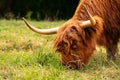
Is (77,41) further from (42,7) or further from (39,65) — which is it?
(42,7)

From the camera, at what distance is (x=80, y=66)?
754cm

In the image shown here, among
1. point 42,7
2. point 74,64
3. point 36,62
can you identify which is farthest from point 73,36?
point 42,7

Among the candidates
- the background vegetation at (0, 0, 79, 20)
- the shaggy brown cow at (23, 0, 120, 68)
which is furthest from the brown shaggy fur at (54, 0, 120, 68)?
the background vegetation at (0, 0, 79, 20)

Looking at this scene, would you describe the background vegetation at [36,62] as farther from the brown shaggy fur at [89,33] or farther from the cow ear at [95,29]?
the cow ear at [95,29]

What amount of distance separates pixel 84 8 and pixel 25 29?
14.1 ft

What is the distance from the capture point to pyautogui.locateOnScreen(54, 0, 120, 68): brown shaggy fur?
7395 millimetres

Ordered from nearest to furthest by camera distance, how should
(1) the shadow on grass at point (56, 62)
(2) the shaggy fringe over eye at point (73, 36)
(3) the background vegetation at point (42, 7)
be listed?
(2) the shaggy fringe over eye at point (73, 36) → (1) the shadow on grass at point (56, 62) → (3) the background vegetation at point (42, 7)

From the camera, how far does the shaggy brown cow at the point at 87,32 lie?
24.3ft

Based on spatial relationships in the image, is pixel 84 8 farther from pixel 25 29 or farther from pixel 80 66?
pixel 25 29

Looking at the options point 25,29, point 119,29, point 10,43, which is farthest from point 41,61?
point 25,29

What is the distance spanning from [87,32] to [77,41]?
11.1 inches

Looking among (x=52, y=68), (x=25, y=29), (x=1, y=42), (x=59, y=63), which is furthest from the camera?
(x=25, y=29)

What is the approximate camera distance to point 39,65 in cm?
724

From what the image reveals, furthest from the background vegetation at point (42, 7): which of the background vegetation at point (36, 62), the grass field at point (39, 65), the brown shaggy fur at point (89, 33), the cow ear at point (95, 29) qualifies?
the cow ear at point (95, 29)
